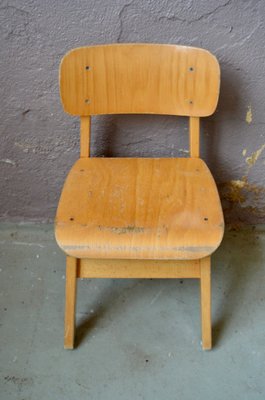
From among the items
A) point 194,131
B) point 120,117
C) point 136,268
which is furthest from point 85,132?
point 136,268

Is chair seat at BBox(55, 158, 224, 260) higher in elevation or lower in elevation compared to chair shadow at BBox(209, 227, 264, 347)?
higher

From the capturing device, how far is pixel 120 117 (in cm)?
138

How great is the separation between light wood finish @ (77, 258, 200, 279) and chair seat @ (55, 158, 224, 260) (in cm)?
14

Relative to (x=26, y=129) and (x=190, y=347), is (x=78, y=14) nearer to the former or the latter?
(x=26, y=129)

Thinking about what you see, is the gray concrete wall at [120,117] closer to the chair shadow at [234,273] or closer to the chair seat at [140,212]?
the chair shadow at [234,273]

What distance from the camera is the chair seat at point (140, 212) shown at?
99cm

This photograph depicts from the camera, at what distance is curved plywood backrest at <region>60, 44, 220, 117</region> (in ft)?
3.86

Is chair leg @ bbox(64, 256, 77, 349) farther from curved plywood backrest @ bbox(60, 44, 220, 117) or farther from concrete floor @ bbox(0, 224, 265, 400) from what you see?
curved plywood backrest @ bbox(60, 44, 220, 117)

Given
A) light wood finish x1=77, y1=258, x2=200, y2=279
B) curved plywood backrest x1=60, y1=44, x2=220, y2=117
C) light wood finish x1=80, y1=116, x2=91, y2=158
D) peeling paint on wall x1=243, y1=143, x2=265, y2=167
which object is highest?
curved plywood backrest x1=60, y1=44, x2=220, y2=117

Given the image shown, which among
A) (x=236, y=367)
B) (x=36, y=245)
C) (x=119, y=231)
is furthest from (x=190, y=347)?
(x=36, y=245)

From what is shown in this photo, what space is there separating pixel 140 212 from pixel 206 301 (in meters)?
0.32

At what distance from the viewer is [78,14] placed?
1.20m

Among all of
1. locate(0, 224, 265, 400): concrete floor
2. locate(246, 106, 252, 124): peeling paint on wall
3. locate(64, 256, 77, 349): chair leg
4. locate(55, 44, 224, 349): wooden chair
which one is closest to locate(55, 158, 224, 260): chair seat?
locate(55, 44, 224, 349): wooden chair

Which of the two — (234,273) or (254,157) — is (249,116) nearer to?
(254,157)
